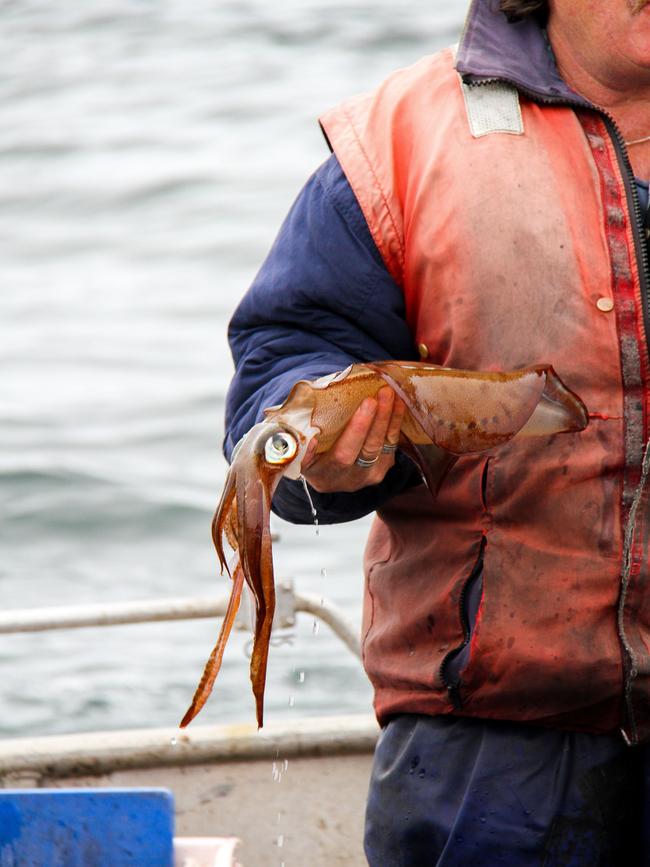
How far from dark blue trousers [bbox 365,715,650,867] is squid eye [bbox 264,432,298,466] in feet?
2.16

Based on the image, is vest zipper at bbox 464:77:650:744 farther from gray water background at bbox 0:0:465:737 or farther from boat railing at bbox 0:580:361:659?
gray water background at bbox 0:0:465:737

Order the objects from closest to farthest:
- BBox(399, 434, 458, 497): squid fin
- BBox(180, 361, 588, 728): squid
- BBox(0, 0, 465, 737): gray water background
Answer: BBox(180, 361, 588, 728): squid, BBox(399, 434, 458, 497): squid fin, BBox(0, 0, 465, 737): gray water background

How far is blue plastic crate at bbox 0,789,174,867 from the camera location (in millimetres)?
3068

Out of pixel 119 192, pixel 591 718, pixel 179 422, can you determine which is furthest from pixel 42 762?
pixel 119 192

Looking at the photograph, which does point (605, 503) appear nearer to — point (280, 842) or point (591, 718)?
point (591, 718)

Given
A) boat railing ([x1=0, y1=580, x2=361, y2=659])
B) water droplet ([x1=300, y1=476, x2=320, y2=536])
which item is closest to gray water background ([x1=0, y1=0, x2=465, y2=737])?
boat railing ([x1=0, y1=580, x2=361, y2=659])

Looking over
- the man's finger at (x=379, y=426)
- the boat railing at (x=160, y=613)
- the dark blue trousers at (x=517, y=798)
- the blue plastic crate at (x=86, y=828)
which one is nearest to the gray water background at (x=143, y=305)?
the boat railing at (x=160, y=613)

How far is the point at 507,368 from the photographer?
93.6 inches

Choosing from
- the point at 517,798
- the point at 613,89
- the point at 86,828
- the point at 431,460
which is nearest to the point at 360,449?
the point at 431,460

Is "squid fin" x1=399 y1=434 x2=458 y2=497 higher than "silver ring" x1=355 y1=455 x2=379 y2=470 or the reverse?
the reverse

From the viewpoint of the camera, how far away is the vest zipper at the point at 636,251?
2.33 meters

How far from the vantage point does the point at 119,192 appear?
1636 centimetres

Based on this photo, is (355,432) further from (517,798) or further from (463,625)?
(517,798)

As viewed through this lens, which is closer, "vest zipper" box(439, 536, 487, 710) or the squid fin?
the squid fin
